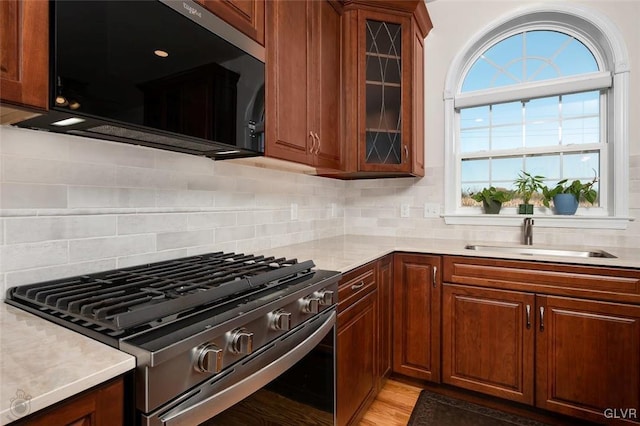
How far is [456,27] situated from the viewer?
261 centimetres

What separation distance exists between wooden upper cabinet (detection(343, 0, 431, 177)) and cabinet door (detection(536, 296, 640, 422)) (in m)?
1.26

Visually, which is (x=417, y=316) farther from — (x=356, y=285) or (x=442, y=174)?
(x=442, y=174)

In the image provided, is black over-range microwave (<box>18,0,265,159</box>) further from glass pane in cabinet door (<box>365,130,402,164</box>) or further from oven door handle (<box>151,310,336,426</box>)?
glass pane in cabinet door (<box>365,130,402,164</box>)

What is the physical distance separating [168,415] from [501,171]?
106 inches

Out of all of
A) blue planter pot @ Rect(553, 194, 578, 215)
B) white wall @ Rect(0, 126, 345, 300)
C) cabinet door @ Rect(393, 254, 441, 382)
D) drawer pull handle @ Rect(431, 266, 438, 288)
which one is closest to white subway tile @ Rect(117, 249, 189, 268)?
white wall @ Rect(0, 126, 345, 300)

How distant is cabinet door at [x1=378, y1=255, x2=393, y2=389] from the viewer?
6.56ft

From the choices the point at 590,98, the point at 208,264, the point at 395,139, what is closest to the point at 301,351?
the point at 208,264

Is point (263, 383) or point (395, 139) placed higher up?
point (395, 139)

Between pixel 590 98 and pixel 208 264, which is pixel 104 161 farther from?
pixel 590 98

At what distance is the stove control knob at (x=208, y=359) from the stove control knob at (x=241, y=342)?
0.22 ft

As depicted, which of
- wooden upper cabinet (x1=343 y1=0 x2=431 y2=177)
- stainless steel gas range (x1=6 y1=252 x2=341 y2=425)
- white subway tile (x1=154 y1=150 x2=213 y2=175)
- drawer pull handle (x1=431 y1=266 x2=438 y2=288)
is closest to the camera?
stainless steel gas range (x1=6 y1=252 x2=341 y2=425)

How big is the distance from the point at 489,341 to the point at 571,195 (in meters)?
1.19

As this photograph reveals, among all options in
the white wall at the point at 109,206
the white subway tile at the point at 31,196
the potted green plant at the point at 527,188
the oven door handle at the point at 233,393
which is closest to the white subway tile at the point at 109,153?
the white wall at the point at 109,206

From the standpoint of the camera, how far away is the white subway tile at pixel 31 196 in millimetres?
981
